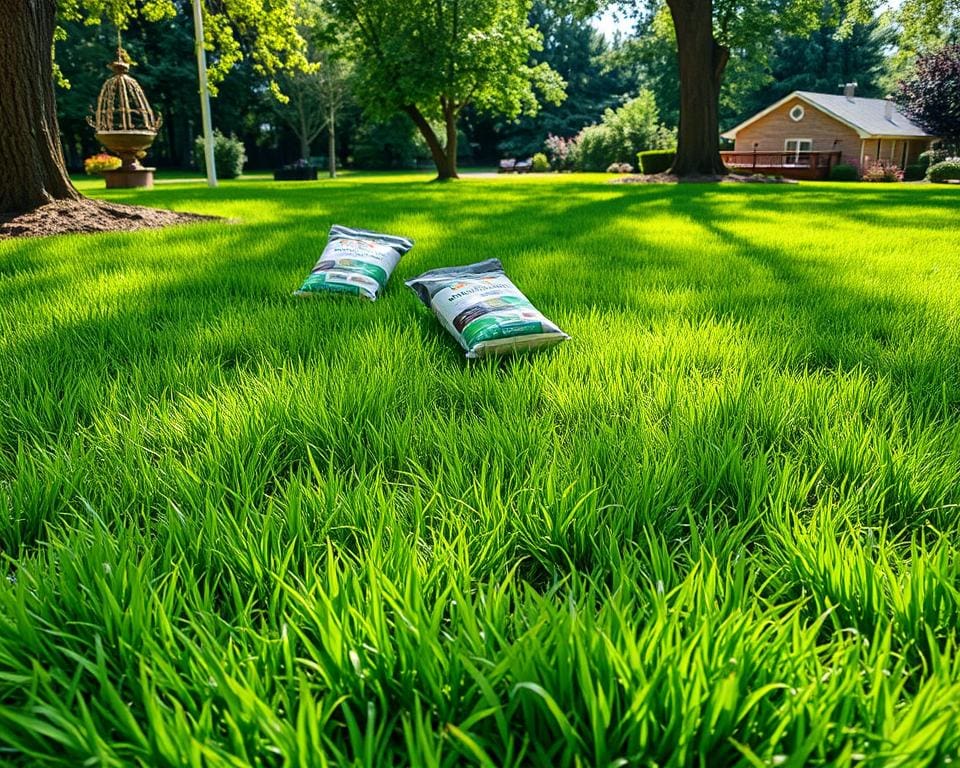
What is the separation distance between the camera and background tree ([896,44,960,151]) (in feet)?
92.9

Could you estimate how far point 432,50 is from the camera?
17.6m

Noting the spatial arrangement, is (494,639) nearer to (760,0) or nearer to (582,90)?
(760,0)

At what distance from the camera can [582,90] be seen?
182ft

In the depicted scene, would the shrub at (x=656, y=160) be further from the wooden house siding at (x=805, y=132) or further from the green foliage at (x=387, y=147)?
the green foliage at (x=387, y=147)

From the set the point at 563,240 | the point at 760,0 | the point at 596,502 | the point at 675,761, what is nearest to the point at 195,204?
the point at 563,240

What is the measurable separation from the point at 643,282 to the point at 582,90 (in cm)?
5803

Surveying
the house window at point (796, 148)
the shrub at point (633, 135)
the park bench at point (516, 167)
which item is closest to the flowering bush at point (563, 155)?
the park bench at point (516, 167)

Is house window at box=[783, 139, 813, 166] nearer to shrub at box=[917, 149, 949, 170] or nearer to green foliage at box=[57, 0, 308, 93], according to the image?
shrub at box=[917, 149, 949, 170]

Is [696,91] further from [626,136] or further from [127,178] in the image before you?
[626,136]

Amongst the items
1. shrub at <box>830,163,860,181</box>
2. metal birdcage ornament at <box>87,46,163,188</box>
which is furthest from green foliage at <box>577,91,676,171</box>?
metal birdcage ornament at <box>87,46,163,188</box>

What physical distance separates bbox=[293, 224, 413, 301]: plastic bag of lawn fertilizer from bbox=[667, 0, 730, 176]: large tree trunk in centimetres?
1302

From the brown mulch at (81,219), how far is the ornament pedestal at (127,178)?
433 inches

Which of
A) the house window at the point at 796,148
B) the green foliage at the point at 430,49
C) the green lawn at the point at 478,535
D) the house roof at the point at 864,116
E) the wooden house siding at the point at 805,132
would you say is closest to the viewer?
the green lawn at the point at 478,535

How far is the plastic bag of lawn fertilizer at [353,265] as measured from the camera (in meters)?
3.32
